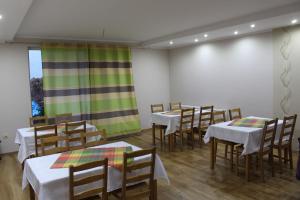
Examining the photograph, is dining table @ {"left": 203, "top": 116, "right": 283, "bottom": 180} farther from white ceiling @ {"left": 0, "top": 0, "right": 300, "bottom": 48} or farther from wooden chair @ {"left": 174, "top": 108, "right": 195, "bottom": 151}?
white ceiling @ {"left": 0, "top": 0, "right": 300, "bottom": 48}

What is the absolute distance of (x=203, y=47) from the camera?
6633mm

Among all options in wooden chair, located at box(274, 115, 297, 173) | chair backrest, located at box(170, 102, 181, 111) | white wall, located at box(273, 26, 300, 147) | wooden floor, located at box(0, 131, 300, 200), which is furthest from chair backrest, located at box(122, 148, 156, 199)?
chair backrest, located at box(170, 102, 181, 111)

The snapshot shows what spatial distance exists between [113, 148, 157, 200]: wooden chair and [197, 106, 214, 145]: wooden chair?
2.97m

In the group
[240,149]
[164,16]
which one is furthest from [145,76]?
[240,149]

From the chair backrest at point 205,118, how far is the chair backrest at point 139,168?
9.95 feet

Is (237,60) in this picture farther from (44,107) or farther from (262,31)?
(44,107)

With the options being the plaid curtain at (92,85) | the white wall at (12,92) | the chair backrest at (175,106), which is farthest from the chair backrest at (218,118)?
the white wall at (12,92)

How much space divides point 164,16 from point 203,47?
2.73 m

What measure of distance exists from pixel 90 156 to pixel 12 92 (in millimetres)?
3621

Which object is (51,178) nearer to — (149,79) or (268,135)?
(268,135)

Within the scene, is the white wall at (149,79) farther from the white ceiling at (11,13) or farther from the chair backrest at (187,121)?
the white ceiling at (11,13)

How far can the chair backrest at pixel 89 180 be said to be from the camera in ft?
6.88

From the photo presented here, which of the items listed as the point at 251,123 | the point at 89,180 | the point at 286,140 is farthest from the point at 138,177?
the point at 286,140

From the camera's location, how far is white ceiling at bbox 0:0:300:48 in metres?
3.34
